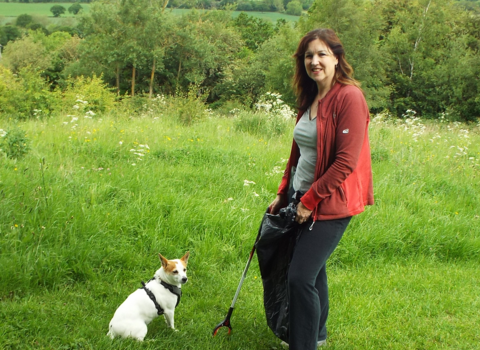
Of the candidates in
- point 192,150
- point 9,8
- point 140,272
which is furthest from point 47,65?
point 9,8

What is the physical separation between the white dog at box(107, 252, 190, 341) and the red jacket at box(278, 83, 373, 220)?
4.08 ft

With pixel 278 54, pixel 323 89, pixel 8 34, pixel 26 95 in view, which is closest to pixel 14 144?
pixel 323 89

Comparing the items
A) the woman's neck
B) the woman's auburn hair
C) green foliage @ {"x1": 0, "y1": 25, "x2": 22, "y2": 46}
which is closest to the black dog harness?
the woman's auburn hair

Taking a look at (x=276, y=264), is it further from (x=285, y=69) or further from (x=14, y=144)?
(x=285, y=69)

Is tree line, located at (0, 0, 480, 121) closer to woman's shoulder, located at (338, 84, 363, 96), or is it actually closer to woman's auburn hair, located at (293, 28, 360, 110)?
woman's auburn hair, located at (293, 28, 360, 110)

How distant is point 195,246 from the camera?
4.25m

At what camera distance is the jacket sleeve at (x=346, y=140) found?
7.58 feet

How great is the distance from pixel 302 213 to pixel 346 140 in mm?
501

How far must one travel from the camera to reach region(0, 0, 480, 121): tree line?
28.3 metres

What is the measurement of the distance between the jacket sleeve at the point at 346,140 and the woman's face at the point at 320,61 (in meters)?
0.21

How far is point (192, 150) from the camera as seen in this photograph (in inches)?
269

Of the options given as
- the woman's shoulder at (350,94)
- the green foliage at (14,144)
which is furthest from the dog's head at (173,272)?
the green foliage at (14,144)

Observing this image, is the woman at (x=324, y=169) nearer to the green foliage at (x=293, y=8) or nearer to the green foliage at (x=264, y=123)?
the green foliage at (x=264, y=123)

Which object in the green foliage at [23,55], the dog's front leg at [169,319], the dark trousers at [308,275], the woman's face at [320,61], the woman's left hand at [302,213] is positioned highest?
the woman's face at [320,61]
